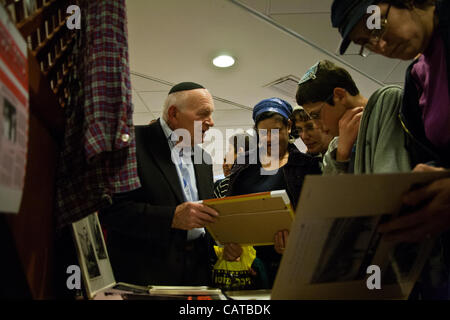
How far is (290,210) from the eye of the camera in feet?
3.43

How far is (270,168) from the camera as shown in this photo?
1.74 metres

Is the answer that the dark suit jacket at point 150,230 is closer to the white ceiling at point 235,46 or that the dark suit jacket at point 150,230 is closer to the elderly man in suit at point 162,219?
the elderly man in suit at point 162,219

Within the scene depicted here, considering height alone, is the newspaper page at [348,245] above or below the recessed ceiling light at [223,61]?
below

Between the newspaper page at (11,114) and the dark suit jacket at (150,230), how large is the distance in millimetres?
699

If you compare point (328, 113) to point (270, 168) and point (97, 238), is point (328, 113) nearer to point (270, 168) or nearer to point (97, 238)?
point (270, 168)

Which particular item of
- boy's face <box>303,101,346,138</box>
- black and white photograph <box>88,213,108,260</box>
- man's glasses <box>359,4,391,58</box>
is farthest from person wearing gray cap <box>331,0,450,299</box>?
black and white photograph <box>88,213,108,260</box>

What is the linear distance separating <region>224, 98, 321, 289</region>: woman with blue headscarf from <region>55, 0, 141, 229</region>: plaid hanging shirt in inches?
26.5

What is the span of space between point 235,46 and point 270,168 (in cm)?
176

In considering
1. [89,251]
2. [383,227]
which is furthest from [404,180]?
[89,251]

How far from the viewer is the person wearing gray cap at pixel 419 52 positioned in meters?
0.81

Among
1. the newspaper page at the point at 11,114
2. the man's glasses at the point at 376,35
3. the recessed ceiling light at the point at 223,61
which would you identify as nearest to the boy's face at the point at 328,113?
the man's glasses at the point at 376,35

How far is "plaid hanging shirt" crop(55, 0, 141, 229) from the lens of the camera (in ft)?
2.46

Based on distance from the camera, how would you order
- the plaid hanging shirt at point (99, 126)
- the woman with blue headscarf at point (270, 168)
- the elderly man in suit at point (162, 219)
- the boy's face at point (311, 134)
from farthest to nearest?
the boy's face at point (311, 134) < the woman with blue headscarf at point (270, 168) < the elderly man in suit at point (162, 219) < the plaid hanging shirt at point (99, 126)

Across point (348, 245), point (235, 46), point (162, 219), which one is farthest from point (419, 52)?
point (235, 46)
